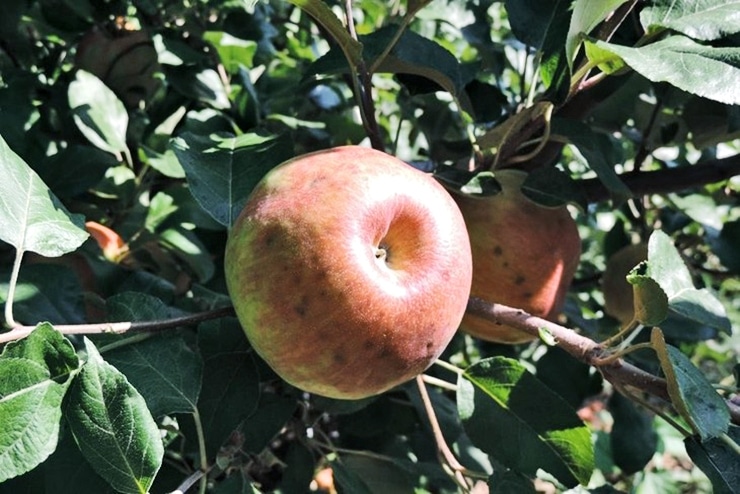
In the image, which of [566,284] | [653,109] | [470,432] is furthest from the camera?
[653,109]

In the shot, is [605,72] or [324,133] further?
[324,133]

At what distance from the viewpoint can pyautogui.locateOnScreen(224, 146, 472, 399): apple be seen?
0.68m

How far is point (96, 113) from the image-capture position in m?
1.11

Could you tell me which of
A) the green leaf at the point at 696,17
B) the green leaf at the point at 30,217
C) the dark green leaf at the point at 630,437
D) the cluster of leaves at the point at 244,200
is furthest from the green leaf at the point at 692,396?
the dark green leaf at the point at 630,437

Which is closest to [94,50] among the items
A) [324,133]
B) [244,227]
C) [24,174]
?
[324,133]

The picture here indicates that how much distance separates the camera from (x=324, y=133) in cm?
128

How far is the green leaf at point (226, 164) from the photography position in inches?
34.1

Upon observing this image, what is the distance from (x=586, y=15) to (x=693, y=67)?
0.11 meters

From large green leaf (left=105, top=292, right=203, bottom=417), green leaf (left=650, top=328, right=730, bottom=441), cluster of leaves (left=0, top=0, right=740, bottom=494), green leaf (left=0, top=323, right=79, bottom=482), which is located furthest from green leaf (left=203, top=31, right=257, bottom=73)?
green leaf (left=650, top=328, right=730, bottom=441)

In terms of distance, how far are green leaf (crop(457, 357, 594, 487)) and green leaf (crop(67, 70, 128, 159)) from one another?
2.05 feet

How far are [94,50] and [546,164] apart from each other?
0.78 m

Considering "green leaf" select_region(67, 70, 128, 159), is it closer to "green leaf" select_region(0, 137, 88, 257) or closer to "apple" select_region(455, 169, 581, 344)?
"green leaf" select_region(0, 137, 88, 257)

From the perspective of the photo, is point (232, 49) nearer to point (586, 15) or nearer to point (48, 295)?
point (48, 295)

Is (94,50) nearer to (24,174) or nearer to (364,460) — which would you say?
(24,174)
